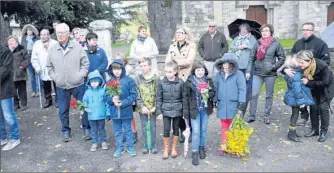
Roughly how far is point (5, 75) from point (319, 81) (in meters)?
5.09

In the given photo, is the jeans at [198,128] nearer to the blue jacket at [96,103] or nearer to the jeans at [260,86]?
the blue jacket at [96,103]

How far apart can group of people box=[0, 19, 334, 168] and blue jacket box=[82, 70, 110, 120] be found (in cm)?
2

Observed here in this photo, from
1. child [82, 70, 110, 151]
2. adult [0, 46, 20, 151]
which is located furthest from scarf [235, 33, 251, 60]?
adult [0, 46, 20, 151]

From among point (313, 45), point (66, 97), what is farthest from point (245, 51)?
point (66, 97)

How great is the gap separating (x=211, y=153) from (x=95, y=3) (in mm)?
15456

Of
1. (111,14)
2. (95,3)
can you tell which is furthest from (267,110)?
(111,14)

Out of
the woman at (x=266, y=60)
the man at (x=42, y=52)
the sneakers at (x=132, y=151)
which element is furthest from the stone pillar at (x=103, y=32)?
the sneakers at (x=132, y=151)

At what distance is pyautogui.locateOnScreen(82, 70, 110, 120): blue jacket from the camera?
5.80 m

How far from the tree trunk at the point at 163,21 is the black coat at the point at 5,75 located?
5.84 metres

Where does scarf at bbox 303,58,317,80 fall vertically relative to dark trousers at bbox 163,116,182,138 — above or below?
above

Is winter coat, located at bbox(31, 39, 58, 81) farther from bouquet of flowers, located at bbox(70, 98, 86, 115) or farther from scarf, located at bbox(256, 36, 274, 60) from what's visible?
scarf, located at bbox(256, 36, 274, 60)

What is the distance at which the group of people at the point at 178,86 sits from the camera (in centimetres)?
536

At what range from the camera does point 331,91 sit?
5.93 metres

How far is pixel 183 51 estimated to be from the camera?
6.25 metres
